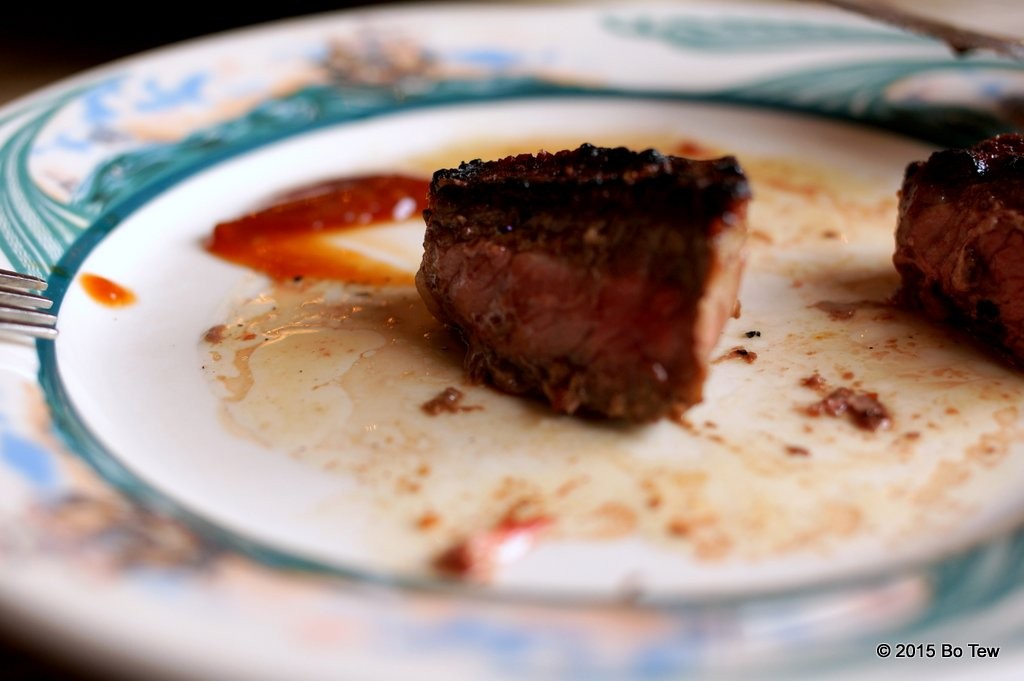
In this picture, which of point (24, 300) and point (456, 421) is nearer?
point (456, 421)

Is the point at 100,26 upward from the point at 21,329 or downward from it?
upward

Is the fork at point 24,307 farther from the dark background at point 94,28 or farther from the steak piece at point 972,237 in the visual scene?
the dark background at point 94,28

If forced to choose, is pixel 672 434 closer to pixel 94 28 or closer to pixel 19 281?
pixel 19 281

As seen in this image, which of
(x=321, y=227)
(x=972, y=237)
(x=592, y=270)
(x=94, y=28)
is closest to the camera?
(x=592, y=270)

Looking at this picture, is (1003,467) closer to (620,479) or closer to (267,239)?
(620,479)

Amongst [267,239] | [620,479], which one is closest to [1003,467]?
[620,479]

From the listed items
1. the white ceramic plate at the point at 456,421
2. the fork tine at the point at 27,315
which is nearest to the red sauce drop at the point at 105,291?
the white ceramic plate at the point at 456,421

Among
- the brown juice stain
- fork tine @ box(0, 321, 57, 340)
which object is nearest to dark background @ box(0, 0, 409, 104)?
the brown juice stain

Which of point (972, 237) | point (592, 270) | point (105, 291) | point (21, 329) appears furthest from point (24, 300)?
point (972, 237)

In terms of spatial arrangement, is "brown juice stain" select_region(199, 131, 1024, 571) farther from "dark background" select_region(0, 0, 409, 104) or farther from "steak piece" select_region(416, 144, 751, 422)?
"dark background" select_region(0, 0, 409, 104)
